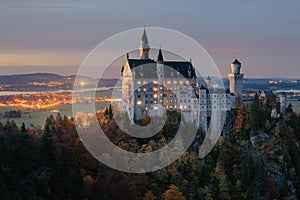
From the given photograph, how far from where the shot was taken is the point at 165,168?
193ft

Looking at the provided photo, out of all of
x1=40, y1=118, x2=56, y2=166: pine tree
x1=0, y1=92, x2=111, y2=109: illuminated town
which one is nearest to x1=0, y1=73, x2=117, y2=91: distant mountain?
x1=0, y1=92, x2=111, y2=109: illuminated town

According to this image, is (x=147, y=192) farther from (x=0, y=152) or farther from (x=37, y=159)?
(x=0, y=152)

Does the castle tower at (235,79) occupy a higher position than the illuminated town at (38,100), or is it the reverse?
the castle tower at (235,79)

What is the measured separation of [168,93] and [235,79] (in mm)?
9398

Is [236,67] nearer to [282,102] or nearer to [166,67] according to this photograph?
[282,102]

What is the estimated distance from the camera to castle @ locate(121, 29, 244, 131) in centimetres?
6762

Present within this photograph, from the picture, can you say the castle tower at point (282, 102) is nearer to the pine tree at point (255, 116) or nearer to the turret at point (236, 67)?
the pine tree at point (255, 116)

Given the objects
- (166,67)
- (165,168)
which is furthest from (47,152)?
(166,67)

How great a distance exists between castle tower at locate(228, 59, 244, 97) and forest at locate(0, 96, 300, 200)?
266cm

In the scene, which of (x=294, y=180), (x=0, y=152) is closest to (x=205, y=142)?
(x=294, y=180)

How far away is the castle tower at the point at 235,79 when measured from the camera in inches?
2788

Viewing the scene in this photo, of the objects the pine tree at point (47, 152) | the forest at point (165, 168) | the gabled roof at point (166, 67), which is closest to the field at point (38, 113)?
the forest at point (165, 168)

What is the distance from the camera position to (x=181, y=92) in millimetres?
69375

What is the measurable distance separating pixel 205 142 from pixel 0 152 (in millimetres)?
28318
